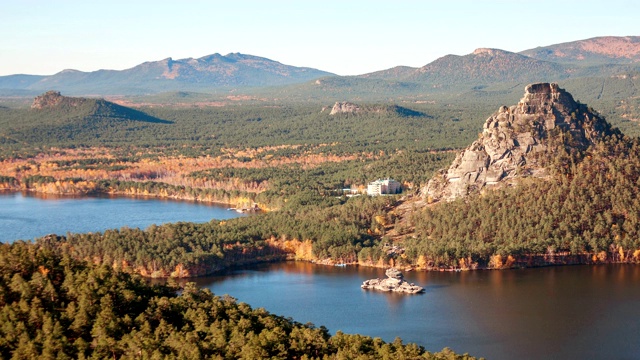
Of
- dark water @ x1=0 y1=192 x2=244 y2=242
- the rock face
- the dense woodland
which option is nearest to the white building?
dark water @ x1=0 y1=192 x2=244 y2=242

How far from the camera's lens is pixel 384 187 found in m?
119

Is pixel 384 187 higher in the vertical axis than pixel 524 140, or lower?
lower

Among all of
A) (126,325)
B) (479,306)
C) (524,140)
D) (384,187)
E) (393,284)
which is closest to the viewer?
(126,325)

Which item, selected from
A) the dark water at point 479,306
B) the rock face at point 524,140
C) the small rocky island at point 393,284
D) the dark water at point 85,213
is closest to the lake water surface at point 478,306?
the dark water at point 479,306

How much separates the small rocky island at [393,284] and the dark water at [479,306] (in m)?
0.91

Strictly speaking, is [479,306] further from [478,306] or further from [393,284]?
[393,284]

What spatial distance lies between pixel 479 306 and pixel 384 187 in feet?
155

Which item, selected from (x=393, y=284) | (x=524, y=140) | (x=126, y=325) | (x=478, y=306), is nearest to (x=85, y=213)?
(x=524, y=140)

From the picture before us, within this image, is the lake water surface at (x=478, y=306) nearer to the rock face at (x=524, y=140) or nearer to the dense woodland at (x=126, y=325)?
the dense woodland at (x=126, y=325)

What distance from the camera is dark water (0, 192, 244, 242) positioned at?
358 ft

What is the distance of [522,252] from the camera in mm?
86688

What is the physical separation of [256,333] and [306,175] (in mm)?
92013

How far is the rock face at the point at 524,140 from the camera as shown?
3851 inches

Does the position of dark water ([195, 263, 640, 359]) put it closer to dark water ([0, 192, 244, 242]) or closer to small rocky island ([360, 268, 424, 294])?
small rocky island ([360, 268, 424, 294])
